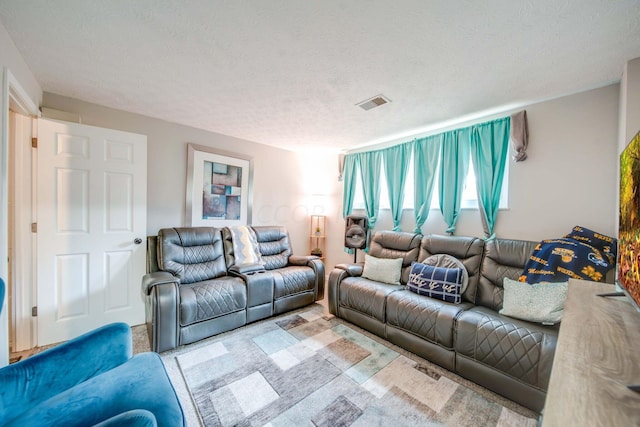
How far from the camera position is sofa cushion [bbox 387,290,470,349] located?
1.93m

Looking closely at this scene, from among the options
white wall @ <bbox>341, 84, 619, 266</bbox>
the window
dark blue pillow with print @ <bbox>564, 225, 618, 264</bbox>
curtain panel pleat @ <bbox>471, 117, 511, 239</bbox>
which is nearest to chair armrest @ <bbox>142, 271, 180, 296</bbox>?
the window

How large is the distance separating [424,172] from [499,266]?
1393 millimetres

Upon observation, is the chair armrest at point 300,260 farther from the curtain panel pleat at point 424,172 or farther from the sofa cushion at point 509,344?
the sofa cushion at point 509,344

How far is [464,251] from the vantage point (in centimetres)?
250

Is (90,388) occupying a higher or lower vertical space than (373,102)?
lower

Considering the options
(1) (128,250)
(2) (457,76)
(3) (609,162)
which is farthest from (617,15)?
(1) (128,250)

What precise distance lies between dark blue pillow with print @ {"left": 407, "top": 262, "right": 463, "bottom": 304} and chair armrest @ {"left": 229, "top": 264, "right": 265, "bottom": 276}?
172cm

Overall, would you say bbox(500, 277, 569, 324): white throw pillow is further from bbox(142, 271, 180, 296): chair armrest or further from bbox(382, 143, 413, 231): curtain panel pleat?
bbox(142, 271, 180, 296): chair armrest

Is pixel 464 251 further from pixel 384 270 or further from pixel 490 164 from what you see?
pixel 490 164

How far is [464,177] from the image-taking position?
2791 millimetres

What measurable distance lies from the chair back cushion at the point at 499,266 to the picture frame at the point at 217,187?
3.09 m

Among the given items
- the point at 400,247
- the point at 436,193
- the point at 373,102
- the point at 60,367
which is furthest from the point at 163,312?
the point at 436,193

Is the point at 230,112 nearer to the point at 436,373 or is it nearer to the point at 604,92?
the point at 436,373

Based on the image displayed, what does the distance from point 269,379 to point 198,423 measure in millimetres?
507
